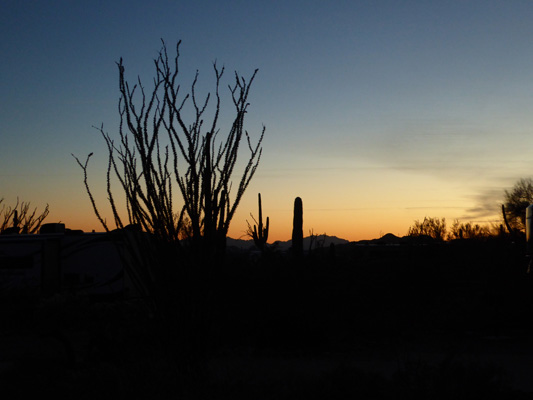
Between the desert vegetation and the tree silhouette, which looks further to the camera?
the tree silhouette

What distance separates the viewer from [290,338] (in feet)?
34.3

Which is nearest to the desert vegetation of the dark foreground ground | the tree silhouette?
the dark foreground ground

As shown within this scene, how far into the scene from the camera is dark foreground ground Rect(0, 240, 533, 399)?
6.02 m

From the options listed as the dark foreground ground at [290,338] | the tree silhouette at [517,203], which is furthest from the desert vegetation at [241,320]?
the tree silhouette at [517,203]

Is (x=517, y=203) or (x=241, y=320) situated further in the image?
(x=517, y=203)

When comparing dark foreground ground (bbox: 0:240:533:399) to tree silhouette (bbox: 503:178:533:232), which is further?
tree silhouette (bbox: 503:178:533:232)

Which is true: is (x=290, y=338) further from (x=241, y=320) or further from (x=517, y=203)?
(x=517, y=203)

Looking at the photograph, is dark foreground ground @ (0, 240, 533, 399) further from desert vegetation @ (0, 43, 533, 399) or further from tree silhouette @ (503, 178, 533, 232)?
tree silhouette @ (503, 178, 533, 232)

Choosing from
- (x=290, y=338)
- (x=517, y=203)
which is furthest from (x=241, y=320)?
(x=517, y=203)

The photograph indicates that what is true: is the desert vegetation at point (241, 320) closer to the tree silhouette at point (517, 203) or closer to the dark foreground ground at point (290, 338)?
the dark foreground ground at point (290, 338)

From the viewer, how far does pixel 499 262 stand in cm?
1570

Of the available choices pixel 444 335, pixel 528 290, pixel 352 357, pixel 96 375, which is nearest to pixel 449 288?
pixel 528 290

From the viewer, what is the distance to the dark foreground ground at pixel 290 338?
19.7 ft

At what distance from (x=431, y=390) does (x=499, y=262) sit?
1114 cm
